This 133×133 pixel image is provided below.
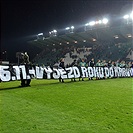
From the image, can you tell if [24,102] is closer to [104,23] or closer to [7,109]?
[7,109]

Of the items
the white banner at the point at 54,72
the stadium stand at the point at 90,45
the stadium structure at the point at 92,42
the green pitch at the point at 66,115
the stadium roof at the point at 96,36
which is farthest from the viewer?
the stadium stand at the point at 90,45

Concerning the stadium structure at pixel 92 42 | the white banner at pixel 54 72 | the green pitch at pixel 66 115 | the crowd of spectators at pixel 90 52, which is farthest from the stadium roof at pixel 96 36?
the green pitch at pixel 66 115

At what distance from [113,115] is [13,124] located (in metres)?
2.71

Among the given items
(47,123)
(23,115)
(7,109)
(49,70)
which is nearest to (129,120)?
(47,123)

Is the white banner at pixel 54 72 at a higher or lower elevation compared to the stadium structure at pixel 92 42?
lower

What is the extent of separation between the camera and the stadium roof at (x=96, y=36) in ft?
122

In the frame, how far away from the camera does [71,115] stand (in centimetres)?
578

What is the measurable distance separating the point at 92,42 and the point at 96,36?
4.01 meters

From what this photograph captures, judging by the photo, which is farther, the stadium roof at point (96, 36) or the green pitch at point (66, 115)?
the stadium roof at point (96, 36)

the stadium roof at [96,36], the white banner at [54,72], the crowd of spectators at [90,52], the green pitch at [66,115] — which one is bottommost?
the green pitch at [66,115]

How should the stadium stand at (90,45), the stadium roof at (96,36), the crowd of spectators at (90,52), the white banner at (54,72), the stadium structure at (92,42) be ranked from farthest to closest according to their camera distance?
the crowd of spectators at (90,52), the stadium stand at (90,45), the stadium roof at (96,36), the stadium structure at (92,42), the white banner at (54,72)

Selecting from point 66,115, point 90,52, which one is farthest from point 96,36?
point 66,115

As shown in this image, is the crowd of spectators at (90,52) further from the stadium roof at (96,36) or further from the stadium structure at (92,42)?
the stadium roof at (96,36)

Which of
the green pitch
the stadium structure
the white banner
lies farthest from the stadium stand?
the green pitch
